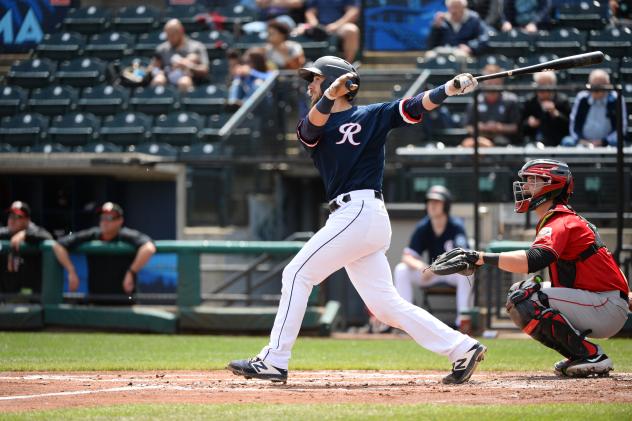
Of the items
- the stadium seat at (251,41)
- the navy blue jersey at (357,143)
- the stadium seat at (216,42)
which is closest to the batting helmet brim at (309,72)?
the navy blue jersey at (357,143)

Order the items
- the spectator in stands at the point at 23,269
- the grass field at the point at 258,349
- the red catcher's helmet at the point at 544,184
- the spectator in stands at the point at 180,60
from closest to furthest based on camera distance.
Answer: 1. the grass field at the point at 258,349
2. the red catcher's helmet at the point at 544,184
3. the spectator in stands at the point at 23,269
4. the spectator in stands at the point at 180,60

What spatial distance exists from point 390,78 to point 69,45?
6242 mm

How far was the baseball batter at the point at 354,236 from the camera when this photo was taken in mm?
5801

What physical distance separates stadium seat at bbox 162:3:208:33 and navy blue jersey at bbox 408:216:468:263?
750 cm

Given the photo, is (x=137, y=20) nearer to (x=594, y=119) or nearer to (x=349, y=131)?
(x=594, y=119)

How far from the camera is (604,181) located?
428 inches

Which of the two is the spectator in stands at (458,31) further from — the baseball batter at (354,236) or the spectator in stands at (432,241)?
the baseball batter at (354,236)

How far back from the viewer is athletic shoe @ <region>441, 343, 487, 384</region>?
5895 mm

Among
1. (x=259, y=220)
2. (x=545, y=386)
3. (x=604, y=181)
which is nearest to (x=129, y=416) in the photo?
(x=545, y=386)

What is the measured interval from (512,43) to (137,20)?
645cm

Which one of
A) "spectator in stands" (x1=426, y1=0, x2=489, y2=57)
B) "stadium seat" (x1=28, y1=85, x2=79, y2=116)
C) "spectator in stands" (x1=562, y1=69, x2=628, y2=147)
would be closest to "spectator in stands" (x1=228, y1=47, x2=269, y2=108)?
"spectator in stands" (x1=426, y1=0, x2=489, y2=57)

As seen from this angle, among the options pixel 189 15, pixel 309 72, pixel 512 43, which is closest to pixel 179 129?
pixel 189 15

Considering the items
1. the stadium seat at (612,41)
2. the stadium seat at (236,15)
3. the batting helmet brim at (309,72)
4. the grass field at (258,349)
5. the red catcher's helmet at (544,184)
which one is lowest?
the grass field at (258,349)

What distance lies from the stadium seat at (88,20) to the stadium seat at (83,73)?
1246 millimetres
